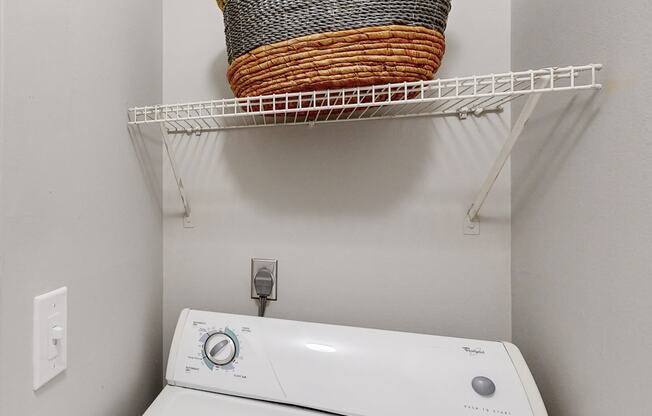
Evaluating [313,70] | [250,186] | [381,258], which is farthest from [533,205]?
[250,186]

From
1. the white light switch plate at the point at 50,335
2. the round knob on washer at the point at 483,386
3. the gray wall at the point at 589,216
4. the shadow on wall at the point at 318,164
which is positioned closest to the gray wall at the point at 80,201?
the white light switch plate at the point at 50,335

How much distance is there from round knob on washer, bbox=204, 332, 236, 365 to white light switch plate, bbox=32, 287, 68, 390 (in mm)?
286

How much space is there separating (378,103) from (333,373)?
613 millimetres

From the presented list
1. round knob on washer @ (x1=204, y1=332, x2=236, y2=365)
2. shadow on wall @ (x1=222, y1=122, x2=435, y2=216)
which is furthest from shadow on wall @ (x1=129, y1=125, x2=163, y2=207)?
round knob on washer @ (x1=204, y1=332, x2=236, y2=365)

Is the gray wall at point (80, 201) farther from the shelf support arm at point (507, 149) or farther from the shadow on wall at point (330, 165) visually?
the shelf support arm at point (507, 149)

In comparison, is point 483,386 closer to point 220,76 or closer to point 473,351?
point 473,351

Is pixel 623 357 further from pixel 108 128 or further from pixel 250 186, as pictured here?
pixel 108 128

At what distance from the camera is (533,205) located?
71cm

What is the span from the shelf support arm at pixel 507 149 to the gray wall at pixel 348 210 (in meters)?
0.04

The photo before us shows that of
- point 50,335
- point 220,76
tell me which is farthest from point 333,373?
point 220,76

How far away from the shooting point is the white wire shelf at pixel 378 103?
54cm

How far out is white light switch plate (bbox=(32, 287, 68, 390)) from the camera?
1.69ft

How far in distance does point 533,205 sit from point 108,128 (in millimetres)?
1082

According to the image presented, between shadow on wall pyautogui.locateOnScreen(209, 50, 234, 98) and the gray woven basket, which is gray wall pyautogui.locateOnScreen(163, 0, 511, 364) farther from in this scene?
the gray woven basket
